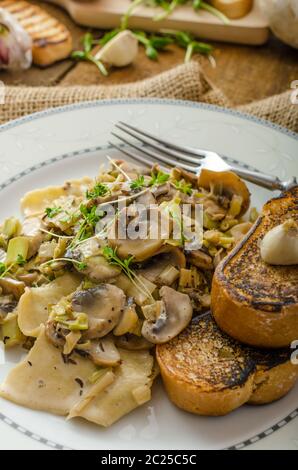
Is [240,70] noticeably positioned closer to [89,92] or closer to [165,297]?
[89,92]

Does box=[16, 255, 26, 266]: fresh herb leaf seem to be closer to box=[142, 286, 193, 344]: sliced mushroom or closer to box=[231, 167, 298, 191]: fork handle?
box=[142, 286, 193, 344]: sliced mushroom

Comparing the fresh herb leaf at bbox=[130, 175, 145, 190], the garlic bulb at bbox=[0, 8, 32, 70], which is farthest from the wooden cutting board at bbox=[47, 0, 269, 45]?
the fresh herb leaf at bbox=[130, 175, 145, 190]

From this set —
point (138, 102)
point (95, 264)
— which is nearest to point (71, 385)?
point (95, 264)

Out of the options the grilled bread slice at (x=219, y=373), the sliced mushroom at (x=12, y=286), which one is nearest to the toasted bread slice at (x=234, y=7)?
the sliced mushroom at (x=12, y=286)

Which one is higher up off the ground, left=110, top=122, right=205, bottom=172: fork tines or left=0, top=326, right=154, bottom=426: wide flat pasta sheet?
left=110, top=122, right=205, bottom=172: fork tines

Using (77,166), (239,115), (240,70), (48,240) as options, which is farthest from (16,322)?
(240,70)

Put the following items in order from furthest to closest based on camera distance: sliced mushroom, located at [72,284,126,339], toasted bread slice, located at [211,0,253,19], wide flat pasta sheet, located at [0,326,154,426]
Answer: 1. toasted bread slice, located at [211,0,253,19]
2. sliced mushroom, located at [72,284,126,339]
3. wide flat pasta sheet, located at [0,326,154,426]
